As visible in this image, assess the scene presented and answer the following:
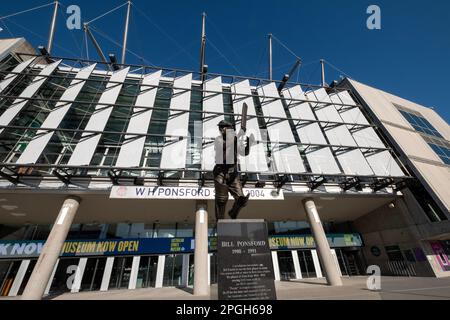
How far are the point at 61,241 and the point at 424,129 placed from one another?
3231cm

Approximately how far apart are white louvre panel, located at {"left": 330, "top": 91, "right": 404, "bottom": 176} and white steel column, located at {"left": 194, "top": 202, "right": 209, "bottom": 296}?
1291cm

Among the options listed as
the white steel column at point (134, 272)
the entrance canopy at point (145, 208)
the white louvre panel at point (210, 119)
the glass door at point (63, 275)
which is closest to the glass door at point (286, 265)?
the entrance canopy at point (145, 208)

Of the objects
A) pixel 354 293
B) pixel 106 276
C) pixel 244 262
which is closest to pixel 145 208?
pixel 106 276

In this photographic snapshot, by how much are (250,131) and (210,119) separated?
11.1 ft

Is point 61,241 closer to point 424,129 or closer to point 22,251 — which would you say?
point 22,251

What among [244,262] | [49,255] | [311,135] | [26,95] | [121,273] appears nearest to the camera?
[244,262]

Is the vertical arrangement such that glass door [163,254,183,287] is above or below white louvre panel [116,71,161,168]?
below

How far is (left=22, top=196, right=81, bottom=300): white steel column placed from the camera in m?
8.97

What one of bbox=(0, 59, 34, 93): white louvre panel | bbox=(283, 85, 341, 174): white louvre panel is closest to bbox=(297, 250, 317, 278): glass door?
bbox=(283, 85, 341, 174): white louvre panel

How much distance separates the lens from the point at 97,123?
47.1ft

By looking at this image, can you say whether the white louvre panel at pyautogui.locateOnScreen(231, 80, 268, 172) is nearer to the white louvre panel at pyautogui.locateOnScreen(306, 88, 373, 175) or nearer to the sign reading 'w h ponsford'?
the sign reading 'w h ponsford'

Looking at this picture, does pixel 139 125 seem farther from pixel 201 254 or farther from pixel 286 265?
pixel 286 265

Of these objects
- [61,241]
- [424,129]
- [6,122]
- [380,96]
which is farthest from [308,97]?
[6,122]

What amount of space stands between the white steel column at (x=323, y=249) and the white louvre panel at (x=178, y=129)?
8.76 m
